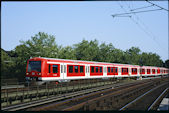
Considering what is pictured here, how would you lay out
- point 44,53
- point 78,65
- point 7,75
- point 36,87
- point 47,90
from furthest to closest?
point 44,53 → point 7,75 → point 78,65 → point 47,90 → point 36,87

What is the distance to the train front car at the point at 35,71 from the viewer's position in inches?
834

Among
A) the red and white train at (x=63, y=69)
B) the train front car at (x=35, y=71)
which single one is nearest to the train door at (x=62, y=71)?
the red and white train at (x=63, y=69)

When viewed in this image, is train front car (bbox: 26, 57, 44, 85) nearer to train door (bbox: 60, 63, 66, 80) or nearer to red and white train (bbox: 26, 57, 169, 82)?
red and white train (bbox: 26, 57, 169, 82)

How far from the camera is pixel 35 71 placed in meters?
21.7

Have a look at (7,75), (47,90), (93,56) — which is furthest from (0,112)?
(93,56)

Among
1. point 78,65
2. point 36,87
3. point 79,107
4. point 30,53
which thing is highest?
point 30,53

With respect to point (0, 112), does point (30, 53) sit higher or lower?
higher

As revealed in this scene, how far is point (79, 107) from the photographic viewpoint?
13.0 meters

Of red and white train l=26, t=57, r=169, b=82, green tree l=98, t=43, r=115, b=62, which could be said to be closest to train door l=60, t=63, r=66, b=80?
red and white train l=26, t=57, r=169, b=82

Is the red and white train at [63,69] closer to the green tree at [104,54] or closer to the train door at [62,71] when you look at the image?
the train door at [62,71]

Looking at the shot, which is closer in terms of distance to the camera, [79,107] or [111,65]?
[79,107]

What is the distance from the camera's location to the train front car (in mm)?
21172

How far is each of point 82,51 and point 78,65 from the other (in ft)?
107

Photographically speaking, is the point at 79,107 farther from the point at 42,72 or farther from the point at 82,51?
the point at 82,51
